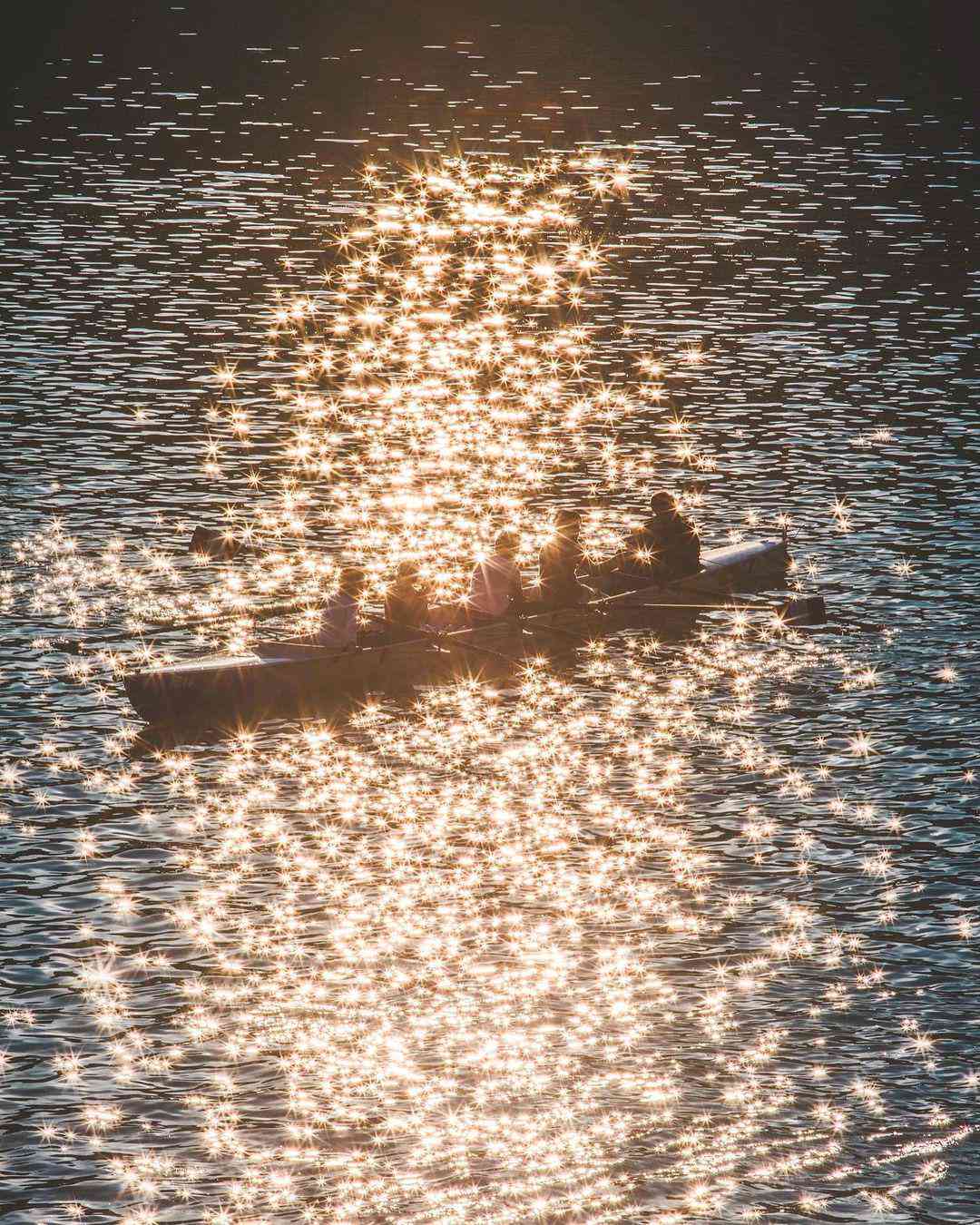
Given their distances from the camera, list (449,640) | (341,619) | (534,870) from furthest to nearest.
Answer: (449,640), (341,619), (534,870)

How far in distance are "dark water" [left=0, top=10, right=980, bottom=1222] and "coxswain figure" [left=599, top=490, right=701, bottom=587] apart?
156 cm

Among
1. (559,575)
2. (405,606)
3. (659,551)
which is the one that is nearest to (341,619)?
(405,606)

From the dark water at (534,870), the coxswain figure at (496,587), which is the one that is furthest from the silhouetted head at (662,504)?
the coxswain figure at (496,587)

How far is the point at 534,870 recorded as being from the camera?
2862 centimetres

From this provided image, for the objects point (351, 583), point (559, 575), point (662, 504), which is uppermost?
point (351, 583)

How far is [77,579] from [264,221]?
43801 mm

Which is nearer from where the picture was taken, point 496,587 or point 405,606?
point 405,606

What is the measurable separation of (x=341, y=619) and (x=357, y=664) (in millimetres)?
916

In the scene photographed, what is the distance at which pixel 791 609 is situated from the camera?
39.4 meters

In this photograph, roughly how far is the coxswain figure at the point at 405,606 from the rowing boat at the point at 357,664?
0.28m

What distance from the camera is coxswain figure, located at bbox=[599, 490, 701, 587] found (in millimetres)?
39531

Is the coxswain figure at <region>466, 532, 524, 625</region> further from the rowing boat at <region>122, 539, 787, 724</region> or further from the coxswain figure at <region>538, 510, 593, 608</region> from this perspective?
the coxswain figure at <region>538, 510, 593, 608</region>

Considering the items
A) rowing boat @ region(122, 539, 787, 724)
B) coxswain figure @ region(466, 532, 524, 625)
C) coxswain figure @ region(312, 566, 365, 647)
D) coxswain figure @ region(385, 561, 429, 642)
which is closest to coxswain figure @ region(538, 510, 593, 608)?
rowing boat @ region(122, 539, 787, 724)

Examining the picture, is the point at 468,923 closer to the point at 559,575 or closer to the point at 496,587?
the point at 496,587
